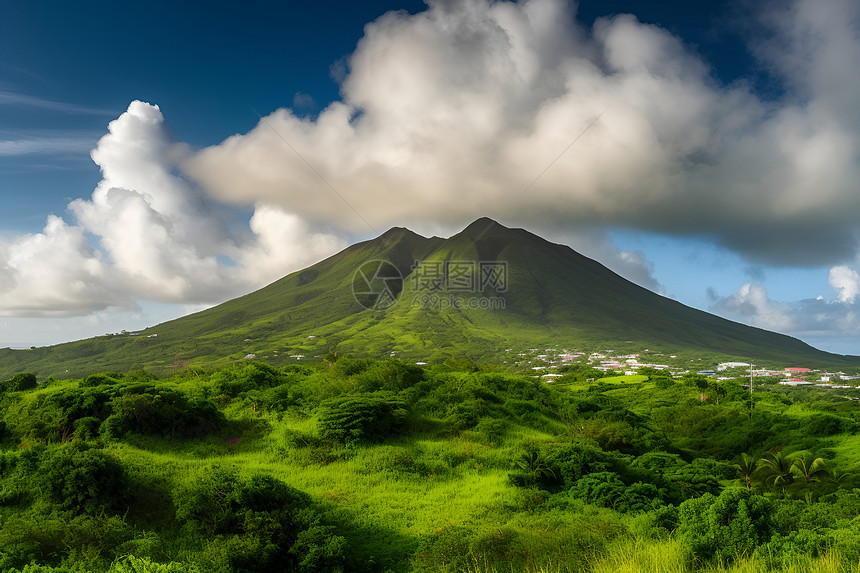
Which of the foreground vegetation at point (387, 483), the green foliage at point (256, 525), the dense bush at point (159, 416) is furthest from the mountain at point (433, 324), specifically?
the green foliage at point (256, 525)

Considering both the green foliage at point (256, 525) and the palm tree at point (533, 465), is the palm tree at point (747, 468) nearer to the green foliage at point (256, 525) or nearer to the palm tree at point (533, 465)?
the palm tree at point (533, 465)

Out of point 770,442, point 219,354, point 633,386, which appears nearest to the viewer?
point 770,442

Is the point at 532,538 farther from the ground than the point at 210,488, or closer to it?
closer to it

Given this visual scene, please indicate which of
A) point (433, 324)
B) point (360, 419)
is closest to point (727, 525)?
point (360, 419)

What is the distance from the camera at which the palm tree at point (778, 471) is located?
23.8m

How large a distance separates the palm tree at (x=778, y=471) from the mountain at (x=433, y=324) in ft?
239

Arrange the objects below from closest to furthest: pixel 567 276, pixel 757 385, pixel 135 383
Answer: pixel 135 383
pixel 757 385
pixel 567 276

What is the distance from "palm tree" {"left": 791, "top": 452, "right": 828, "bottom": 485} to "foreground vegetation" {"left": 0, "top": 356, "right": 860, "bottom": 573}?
90 millimetres

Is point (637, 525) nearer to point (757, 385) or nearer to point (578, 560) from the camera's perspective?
point (578, 560)

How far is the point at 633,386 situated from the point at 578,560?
52528 millimetres

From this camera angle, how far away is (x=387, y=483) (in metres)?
17.2

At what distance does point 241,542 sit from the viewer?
11.1 m

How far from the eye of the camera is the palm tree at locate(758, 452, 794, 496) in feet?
77.9

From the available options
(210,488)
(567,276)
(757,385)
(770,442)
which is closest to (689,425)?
(770,442)
